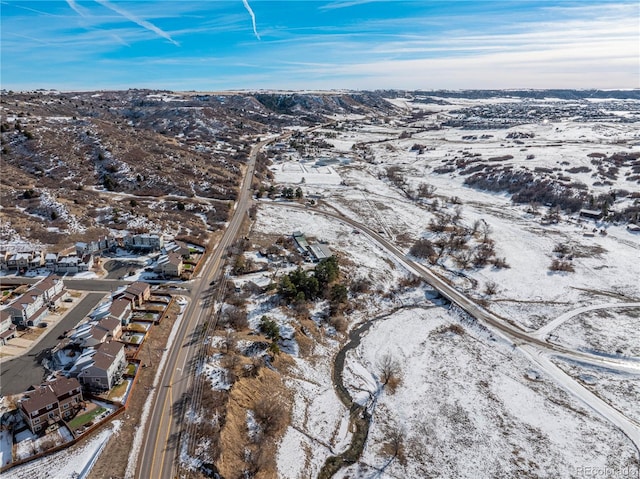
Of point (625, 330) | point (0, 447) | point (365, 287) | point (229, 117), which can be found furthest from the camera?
point (229, 117)

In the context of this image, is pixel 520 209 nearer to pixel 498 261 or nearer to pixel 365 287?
pixel 498 261

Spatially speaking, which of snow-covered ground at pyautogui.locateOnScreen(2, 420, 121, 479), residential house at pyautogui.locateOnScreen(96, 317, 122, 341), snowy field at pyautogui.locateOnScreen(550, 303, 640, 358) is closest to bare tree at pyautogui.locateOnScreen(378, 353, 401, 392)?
snowy field at pyautogui.locateOnScreen(550, 303, 640, 358)

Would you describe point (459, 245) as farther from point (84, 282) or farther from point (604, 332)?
point (84, 282)

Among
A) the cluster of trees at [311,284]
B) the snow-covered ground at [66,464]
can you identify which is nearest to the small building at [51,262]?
the cluster of trees at [311,284]

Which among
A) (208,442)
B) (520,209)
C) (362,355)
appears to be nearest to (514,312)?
(362,355)

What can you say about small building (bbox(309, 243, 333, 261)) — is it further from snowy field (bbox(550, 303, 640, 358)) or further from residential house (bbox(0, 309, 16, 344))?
residential house (bbox(0, 309, 16, 344))

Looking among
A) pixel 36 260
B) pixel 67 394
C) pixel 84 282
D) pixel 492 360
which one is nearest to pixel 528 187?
pixel 492 360

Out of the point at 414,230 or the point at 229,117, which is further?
the point at 229,117
